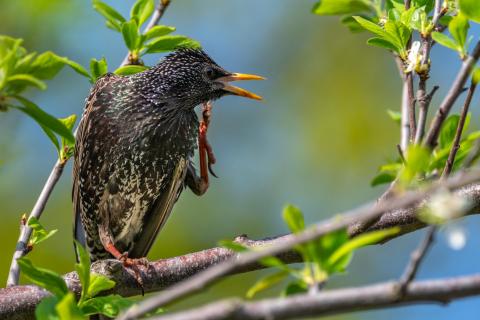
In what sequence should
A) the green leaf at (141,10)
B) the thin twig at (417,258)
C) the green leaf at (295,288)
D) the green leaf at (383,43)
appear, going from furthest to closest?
the green leaf at (141,10) < the green leaf at (383,43) < the green leaf at (295,288) < the thin twig at (417,258)

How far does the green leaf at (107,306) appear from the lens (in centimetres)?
306

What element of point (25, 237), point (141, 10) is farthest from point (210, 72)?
point (25, 237)

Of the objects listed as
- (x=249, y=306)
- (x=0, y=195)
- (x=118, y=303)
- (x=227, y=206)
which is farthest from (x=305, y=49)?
(x=249, y=306)

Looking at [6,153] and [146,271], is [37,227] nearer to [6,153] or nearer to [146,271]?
[146,271]

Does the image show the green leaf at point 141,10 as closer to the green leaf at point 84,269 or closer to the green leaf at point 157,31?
the green leaf at point 157,31

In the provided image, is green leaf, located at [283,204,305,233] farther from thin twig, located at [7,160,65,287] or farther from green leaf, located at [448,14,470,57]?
thin twig, located at [7,160,65,287]

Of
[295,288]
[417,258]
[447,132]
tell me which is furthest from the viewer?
[447,132]

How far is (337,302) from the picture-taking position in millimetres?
1916

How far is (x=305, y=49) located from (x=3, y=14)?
4107mm

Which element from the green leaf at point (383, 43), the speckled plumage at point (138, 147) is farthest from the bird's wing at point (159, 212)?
→ the green leaf at point (383, 43)

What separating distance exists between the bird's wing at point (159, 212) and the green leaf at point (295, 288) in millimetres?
3067

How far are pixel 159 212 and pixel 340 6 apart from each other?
2.15 m

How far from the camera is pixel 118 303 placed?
3072 millimetres

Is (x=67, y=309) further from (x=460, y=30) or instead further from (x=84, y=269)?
(x=460, y=30)
